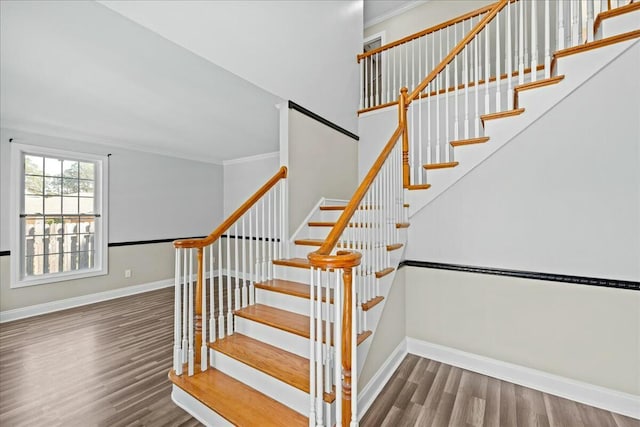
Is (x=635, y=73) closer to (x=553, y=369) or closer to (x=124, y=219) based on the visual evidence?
(x=553, y=369)

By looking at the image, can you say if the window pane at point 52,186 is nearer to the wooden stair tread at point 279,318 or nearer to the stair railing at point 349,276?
the wooden stair tread at point 279,318

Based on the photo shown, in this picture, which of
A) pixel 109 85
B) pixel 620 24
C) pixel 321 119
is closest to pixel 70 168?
pixel 109 85

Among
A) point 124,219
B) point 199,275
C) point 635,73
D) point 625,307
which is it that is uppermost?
point 635,73

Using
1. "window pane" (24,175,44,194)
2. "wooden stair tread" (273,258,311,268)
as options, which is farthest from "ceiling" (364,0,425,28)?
"window pane" (24,175,44,194)

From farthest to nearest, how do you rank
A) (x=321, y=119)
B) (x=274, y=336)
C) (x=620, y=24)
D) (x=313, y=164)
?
(x=321, y=119)
(x=313, y=164)
(x=274, y=336)
(x=620, y=24)

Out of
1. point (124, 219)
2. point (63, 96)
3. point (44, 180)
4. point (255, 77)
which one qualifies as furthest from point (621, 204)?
point (44, 180)

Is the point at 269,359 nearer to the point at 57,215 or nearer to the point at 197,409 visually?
the point at 197,409

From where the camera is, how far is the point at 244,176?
5535mm

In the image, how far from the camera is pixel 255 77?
2342 millimetres

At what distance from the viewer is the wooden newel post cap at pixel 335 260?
4.14 feet

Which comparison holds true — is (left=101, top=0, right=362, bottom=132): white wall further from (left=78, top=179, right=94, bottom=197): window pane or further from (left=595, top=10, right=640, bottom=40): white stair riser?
(left=78, top=179, right=94, bottom=197): window pane

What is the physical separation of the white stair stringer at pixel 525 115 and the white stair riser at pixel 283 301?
133 cm

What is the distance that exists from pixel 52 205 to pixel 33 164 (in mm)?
563

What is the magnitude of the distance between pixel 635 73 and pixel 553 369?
6.95 ft
